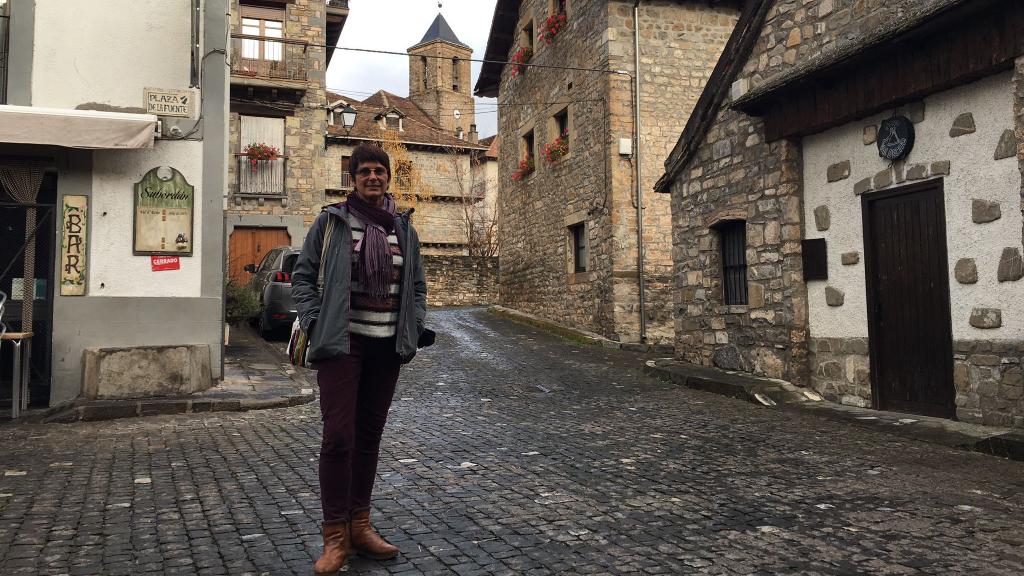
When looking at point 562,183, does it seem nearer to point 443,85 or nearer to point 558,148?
point 558,148

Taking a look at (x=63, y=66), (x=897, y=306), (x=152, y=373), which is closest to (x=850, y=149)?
(x=897, y=306)

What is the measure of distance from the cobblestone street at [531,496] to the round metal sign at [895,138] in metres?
2.63

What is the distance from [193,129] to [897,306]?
7502mm

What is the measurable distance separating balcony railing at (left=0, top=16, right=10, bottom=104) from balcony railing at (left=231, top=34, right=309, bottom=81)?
13.2 metres

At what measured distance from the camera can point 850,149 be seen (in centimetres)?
788

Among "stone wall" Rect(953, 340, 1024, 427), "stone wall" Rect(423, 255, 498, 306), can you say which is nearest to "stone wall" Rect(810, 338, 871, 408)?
"stone wall" Rect(953, 340, 1024, 427)

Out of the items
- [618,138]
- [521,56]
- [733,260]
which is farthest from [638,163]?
[521,56]

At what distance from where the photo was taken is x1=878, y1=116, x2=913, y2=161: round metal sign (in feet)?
23.1

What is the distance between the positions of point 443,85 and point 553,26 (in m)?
34.0

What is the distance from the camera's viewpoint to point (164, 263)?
817 centimetres

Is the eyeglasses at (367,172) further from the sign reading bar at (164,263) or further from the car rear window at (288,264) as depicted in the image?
the car rear window at (288,264)

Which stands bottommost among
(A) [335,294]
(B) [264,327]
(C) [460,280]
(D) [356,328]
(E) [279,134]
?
(B) [264,327]

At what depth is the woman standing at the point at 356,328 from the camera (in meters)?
3.26

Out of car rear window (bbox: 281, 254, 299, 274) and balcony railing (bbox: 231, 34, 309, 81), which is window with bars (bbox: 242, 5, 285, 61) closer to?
balcony railing (bbox: 231, 34, 309, 81)
